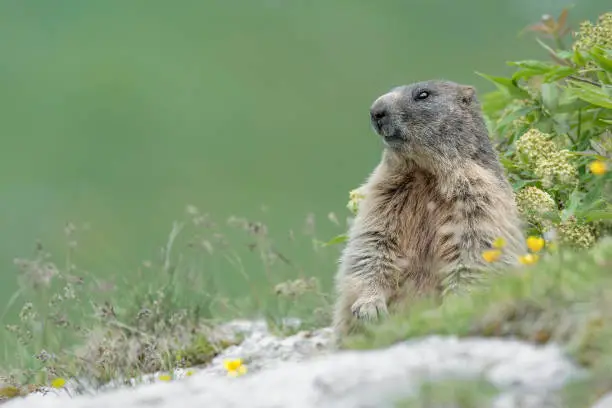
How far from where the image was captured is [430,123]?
636cm

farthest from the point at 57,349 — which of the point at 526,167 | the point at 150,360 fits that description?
the point at 526,167

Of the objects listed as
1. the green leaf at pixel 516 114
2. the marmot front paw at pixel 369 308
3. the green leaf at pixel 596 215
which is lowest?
the marmot front paw at pixel 369 308

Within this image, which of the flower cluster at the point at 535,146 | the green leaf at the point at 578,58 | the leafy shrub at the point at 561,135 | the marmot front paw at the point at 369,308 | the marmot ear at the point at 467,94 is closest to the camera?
the marmot front paw at the point at 369,308

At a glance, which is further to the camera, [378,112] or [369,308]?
[378,112]

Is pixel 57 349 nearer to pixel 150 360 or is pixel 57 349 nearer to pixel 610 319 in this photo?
pixel 150 360

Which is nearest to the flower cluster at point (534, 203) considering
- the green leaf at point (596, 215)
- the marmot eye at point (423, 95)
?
the green leaf at point (596, 215)

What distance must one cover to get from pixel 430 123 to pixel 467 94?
1.31ft

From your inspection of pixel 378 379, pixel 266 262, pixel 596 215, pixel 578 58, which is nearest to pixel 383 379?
pixel 378 379

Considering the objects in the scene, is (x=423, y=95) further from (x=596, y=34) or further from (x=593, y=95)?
(x=596, y=34)

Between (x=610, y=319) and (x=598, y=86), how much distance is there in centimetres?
354

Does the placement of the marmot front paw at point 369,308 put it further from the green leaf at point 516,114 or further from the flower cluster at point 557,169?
the green leaf at point 516,114

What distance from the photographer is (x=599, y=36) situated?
714 cm

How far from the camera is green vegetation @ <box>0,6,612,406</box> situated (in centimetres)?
643

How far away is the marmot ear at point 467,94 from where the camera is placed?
21.6 feet
